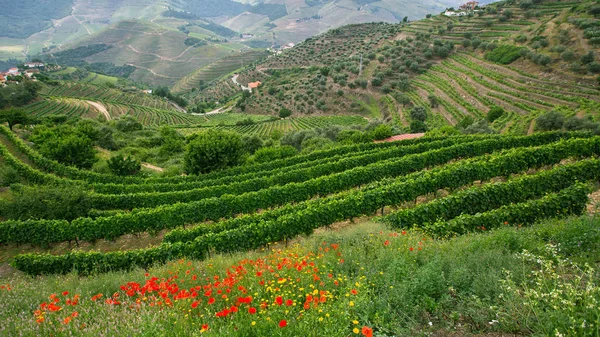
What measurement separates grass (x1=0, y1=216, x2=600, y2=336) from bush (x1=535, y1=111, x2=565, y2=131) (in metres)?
33.5

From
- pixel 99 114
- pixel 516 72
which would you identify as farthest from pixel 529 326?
pixel 99 114

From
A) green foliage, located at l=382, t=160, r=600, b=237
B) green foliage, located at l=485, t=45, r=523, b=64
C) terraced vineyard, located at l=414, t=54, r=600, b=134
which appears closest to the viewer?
green foliage, located at l=382, t=160, r=600, b=237

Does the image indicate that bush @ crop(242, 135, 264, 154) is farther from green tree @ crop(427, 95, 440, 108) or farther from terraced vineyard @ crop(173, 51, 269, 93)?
terraced vineyard @ crop(173, 51, 269, 93)

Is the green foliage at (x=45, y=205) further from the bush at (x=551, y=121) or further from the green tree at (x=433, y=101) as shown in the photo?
the green tree at (x=433, y=101)

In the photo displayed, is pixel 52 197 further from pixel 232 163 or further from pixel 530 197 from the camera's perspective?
pixel 530 197

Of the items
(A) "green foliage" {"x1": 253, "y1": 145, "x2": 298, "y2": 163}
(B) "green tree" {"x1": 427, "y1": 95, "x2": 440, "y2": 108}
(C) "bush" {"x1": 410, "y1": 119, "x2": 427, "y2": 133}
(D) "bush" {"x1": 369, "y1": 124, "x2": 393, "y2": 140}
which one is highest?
(B) "green tree" {"x1": 427, "y1": 95, "x2": 440, "y2": 108}

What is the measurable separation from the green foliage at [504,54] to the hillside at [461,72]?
0.81 feet

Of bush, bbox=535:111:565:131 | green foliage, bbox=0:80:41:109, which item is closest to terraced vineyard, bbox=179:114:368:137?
bush, bbox=535:111:565:131

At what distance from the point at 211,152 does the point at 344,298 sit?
27817mm

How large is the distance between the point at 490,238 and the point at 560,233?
7.27ft

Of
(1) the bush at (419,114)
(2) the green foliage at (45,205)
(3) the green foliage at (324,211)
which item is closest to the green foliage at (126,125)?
(2) the green foliage at (45,205)

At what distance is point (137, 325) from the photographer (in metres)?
5.75

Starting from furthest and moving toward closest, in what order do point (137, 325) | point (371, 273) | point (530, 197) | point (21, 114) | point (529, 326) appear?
1. point (21, 114)
2. point (530, 197)
3. point (371, 273)
4. point (137, 325)
5. point (529, 326)

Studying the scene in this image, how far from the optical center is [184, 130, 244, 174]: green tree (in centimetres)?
3141
